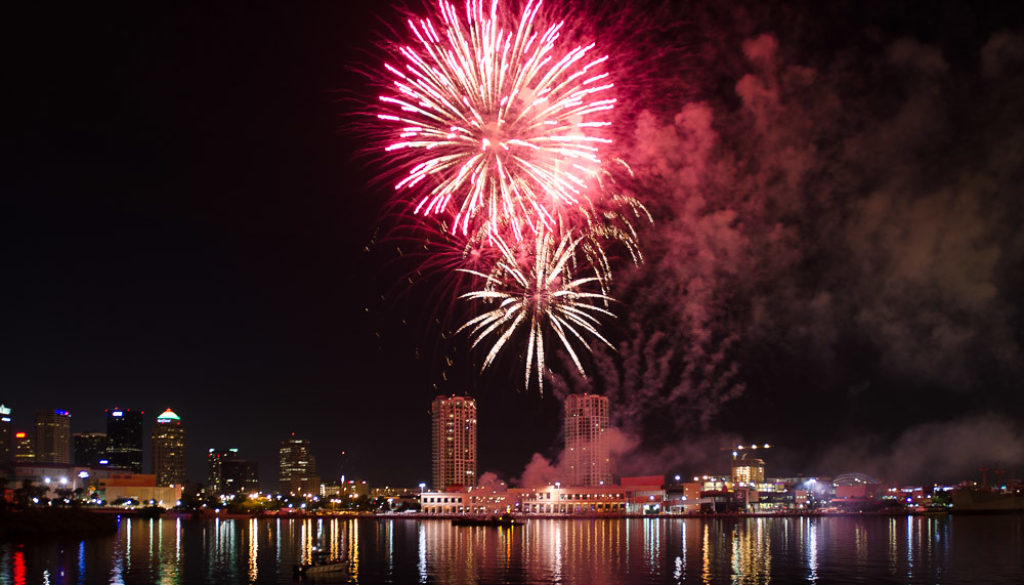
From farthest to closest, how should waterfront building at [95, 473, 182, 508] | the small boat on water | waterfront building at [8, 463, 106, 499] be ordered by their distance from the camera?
waterfront building at [95, 473, 182, 508] → waterfront building at [8, 463, 106, 499] → the small boat on water

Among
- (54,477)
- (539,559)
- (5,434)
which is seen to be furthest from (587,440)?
(5,434)

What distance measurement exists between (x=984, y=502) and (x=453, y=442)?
10385 centimetres

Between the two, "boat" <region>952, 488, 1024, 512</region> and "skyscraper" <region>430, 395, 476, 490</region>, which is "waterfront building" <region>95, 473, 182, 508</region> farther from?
"boat" <region>952, 488, 1024, 512</region>

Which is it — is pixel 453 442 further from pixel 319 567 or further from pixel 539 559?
pixel 319 567

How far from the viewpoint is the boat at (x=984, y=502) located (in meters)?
169

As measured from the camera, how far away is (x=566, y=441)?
533 feet

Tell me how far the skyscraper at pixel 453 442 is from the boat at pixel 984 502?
93.4m

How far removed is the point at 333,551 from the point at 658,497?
100840 mm

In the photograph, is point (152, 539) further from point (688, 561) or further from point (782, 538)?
point (782, 538)

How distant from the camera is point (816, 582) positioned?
4050cm

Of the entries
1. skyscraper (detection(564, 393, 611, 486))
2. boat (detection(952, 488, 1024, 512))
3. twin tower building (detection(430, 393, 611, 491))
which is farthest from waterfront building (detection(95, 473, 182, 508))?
boat (detection(952, 488, 1024, 512))

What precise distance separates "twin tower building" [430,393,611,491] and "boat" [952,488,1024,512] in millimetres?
69974

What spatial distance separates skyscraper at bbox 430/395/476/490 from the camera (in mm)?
173375

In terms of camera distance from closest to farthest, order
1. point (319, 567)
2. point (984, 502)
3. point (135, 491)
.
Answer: point (319, 567) → point (135, 491) → point (984, 502)
